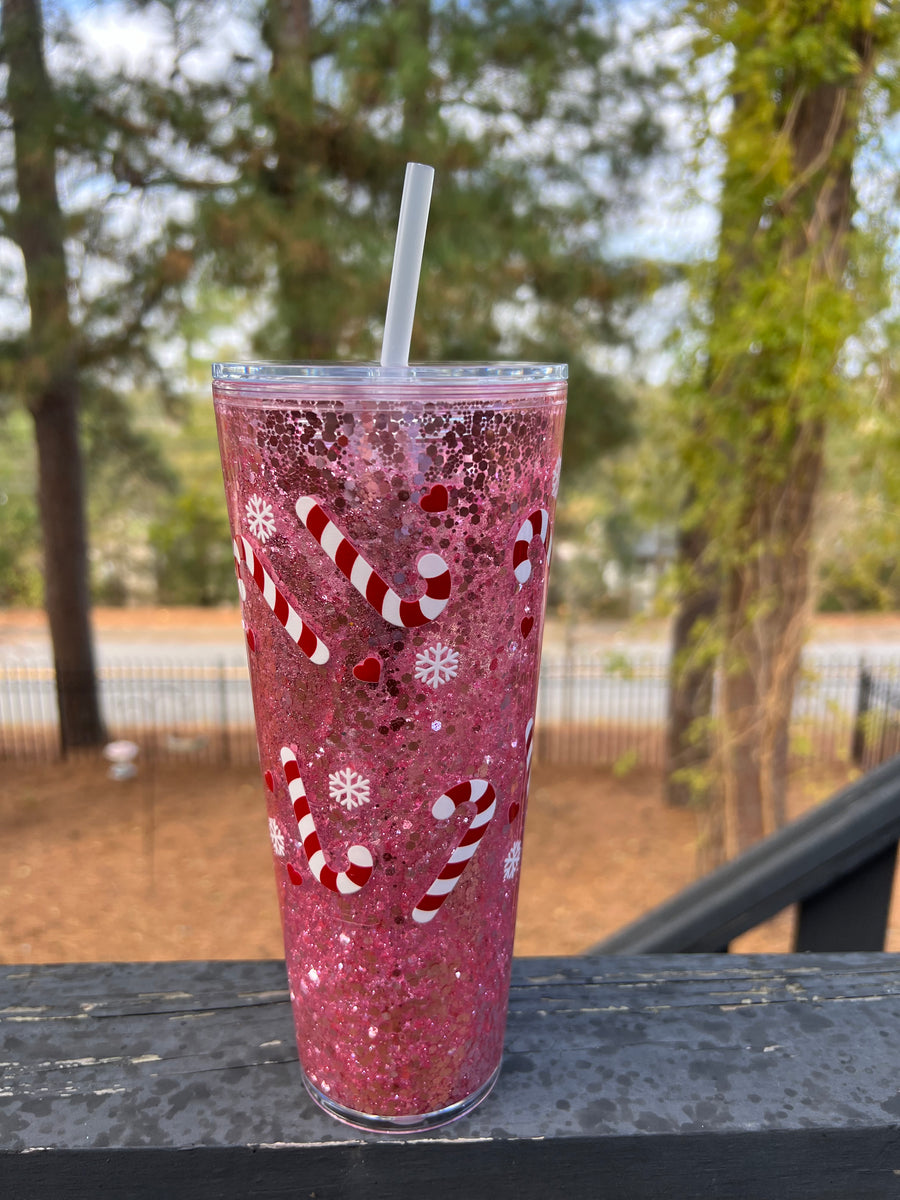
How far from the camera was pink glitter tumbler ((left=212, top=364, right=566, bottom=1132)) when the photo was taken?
1.45ft

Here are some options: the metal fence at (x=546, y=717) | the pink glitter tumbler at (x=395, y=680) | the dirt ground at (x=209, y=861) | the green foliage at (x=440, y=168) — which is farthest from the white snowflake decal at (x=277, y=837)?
the metal fence at (x=546, y=717)

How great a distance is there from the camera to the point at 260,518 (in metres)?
0.47

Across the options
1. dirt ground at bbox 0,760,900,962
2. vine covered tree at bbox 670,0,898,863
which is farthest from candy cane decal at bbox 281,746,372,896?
dirt ground at bbox 0,760,900,962

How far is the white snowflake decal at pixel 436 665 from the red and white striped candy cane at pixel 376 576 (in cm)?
2

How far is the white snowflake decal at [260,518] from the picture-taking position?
466 mm

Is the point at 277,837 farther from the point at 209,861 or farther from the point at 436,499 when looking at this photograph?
the point at 209,861

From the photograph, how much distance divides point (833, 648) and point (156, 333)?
10.1m

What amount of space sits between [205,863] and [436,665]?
20.0 ft

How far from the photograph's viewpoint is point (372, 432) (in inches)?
17.1

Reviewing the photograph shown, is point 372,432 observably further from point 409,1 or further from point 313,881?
point 409,1

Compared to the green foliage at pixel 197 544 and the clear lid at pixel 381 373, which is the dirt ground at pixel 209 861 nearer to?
the green foliage at pixel 197 544

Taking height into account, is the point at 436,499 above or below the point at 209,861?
above

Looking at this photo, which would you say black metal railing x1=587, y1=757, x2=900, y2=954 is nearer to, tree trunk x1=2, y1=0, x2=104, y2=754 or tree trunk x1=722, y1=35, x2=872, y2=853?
tree trunk x1=722, y1=35, x2=872, y2=853

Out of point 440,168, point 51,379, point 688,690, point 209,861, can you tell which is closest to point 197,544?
point 51,379
